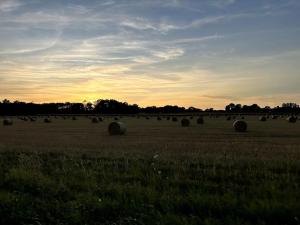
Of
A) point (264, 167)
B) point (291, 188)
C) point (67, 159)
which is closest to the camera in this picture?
point (291, 188)

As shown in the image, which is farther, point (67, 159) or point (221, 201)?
point (67, 159)

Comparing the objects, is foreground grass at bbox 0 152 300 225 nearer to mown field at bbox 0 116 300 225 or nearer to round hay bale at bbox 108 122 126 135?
mown field at bbox 0 116 300 225

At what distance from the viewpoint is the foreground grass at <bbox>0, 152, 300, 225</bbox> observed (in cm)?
793

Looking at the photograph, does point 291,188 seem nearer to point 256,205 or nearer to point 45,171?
point 256,205

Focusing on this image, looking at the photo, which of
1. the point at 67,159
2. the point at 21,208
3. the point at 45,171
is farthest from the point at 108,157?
the point at 21,208

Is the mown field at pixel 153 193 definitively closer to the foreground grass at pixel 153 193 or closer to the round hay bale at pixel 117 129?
the foreground grass at pixel 153 193

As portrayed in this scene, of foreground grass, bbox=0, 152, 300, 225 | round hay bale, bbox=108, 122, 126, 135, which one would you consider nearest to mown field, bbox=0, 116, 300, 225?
foreground grass, bbox=0, 152, 300, 225

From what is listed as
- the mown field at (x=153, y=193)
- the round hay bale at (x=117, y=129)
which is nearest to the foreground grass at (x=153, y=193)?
the mown field at (x=153, y=193)

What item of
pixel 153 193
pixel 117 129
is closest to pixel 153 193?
pixel 153 193

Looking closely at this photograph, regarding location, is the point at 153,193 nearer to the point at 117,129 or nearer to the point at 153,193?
the point at 153,193

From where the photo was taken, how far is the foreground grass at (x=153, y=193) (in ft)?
26.0

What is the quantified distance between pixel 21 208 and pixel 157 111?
154508mm

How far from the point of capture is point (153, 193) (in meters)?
9.30

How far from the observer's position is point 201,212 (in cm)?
817
